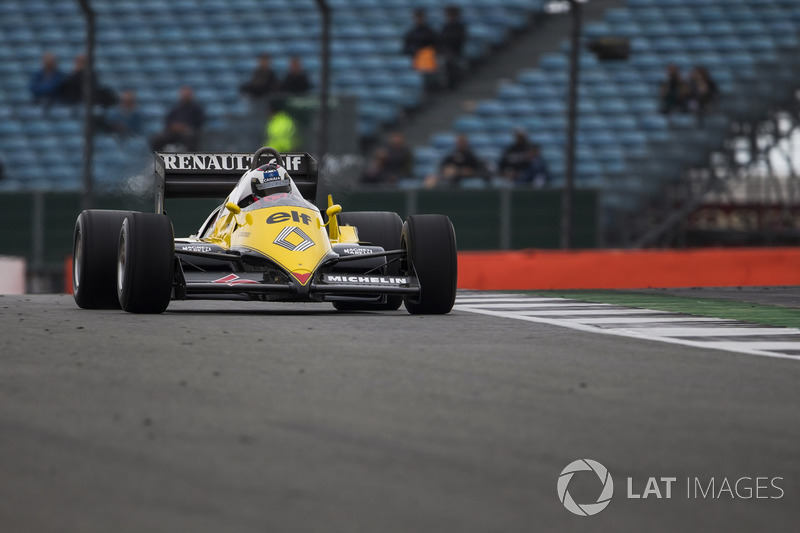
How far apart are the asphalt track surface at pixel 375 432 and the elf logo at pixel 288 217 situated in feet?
7.72

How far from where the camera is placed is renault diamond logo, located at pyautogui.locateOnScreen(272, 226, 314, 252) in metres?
10.8

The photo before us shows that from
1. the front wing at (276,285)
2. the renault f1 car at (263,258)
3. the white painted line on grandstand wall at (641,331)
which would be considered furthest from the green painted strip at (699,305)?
the front wing at (276,285)

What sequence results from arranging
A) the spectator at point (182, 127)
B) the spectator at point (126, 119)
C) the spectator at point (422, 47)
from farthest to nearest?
the spectator at point (422, 47) → the spectator at point (182, 127) → the spectator at point (126, 119)

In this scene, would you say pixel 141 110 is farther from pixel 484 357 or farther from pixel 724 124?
pixel 484 357

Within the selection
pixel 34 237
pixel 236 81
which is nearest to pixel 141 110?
pixel 236 81

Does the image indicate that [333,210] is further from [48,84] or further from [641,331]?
[48,84]

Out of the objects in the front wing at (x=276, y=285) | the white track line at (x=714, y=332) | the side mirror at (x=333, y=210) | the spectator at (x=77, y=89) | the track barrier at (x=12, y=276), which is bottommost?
the track barrier at (x=12, y=276)

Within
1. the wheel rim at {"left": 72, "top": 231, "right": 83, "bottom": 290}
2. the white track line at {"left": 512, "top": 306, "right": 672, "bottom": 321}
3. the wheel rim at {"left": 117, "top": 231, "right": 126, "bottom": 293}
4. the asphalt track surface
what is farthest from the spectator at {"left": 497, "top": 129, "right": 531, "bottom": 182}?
the asphalt track surface

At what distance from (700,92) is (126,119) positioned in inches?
351

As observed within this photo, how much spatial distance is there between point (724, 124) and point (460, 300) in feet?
35.9

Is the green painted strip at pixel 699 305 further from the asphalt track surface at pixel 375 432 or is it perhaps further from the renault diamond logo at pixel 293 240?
the renault diamond logo at pixel 293 240

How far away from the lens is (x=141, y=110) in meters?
25.2

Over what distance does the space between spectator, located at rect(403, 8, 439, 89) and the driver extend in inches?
544

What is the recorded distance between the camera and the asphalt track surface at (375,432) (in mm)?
4129
